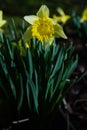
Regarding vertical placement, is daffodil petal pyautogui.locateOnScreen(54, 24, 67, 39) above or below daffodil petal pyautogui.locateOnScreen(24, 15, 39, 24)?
below

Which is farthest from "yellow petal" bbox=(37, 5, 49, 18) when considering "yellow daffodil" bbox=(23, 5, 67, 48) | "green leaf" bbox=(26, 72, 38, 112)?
"green leaf" bbox=(26, 72, 38, 112)

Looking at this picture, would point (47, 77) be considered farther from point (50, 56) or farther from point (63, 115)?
point (63, 115)

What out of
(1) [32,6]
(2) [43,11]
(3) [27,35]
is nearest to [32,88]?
(3) [27,35]

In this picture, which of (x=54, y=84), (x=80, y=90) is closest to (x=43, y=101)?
(x=54, y=84)

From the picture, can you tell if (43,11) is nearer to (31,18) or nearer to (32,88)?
(31,18)

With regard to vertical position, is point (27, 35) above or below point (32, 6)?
above

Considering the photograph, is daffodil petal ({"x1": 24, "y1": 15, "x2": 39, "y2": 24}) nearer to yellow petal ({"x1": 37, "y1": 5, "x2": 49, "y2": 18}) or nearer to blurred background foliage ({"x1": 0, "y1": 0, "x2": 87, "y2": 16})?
yellow petal ({"x1": 37, "y1": 5, "x2": 49, "y2": 18})

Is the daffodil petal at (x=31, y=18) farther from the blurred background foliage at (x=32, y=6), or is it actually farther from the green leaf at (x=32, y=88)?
the blurred background foliage at (x=32, y=6)

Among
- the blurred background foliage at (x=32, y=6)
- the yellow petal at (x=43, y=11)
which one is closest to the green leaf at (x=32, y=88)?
the yellow petal at (x=43, y=11)

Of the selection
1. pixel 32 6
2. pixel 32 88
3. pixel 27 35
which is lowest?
pixel 32 6
